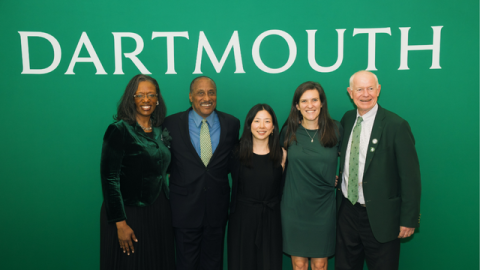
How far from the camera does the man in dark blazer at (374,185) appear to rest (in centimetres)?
230

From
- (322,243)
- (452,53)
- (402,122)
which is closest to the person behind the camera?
(402,122)

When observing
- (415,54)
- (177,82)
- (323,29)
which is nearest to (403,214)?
(415,54)

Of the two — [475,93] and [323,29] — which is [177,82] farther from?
[475,93]

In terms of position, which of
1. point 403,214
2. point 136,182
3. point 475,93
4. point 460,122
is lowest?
point 403,214

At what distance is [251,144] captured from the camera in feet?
8.48

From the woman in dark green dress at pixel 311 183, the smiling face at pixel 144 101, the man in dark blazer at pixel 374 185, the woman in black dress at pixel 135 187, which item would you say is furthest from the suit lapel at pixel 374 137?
the smiling face at pixel 144 101

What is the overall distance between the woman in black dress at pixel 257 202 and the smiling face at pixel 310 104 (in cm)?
27

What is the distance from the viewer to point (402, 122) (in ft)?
7.54

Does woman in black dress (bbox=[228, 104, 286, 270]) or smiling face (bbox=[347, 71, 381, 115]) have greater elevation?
smiling face (bbox=[347, 71, 381, 115])

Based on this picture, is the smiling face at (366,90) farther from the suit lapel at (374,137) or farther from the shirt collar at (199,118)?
the shirt collar at (199,118)

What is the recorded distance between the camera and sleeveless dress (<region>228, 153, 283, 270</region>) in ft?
8.25

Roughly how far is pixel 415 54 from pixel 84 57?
10.5ft

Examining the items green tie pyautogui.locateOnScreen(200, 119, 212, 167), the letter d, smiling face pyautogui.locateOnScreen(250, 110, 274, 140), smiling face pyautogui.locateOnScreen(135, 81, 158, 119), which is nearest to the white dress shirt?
smiling face pyautogui.locateOnScreen(250, 110, 274, 140)

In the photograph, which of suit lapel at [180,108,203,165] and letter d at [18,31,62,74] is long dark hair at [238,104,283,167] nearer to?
suit lapel at [180,108,203,165]
